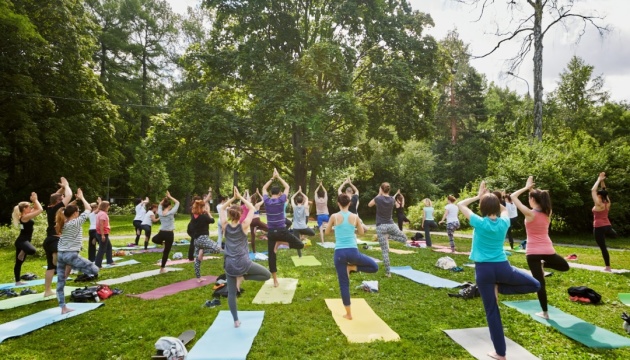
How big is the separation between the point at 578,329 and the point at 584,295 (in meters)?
1.80

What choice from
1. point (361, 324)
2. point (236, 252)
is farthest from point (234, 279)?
point (361, 324)

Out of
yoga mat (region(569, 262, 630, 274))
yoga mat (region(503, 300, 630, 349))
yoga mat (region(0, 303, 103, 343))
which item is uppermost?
yoga mat (region(503, 300, 630, 349))

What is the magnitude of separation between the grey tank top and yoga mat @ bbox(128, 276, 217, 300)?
10.0 feet

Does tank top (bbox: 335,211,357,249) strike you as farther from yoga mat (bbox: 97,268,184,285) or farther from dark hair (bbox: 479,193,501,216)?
yoga mat (bbox: 97,268,184,285)

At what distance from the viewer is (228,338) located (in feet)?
17.7

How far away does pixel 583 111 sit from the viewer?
1479 inches

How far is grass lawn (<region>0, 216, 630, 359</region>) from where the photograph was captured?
4961 mm

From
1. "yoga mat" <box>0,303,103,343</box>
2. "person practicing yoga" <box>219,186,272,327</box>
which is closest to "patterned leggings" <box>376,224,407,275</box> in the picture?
"person practicing yoga" <box>219,186,272,327</box>

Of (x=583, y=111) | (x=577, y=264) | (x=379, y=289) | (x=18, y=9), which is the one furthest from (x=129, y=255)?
(x=583, y=111)

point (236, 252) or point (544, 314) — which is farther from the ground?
point (236, 252)

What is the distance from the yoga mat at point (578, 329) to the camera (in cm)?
500

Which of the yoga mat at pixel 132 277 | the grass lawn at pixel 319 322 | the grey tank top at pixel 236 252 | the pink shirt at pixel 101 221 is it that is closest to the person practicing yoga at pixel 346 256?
the grass lawn at pixel 319 322

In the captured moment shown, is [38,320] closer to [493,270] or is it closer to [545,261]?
[493,270]

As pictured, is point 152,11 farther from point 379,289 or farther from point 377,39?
point 379,289
